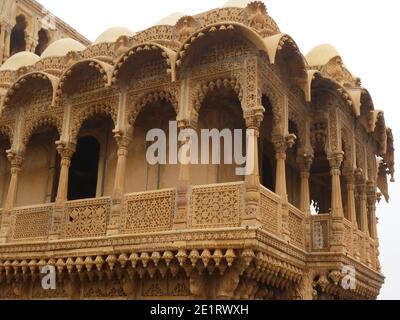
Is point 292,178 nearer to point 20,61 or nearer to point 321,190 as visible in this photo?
point 321,190

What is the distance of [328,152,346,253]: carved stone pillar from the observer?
36.3ft

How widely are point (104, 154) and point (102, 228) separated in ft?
8.31

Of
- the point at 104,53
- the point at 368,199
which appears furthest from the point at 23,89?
the point at 368,199

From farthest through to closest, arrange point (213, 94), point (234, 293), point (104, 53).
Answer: point (104, 53)
point (213, 94)
point (234, 293)

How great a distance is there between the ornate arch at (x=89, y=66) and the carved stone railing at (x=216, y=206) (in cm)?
301

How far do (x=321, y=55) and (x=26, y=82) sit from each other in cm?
649

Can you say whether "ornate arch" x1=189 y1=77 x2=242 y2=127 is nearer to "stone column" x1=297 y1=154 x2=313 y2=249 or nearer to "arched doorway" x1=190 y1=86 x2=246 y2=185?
"arched doorway" x1=190 y1=86 x2=246 y2=185

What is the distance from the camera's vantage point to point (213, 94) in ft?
36.1

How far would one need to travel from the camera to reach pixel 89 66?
11.2 metres

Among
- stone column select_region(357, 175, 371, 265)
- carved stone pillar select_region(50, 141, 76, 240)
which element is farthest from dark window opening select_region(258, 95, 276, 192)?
carved stone pillar select_region(50, 141, 76, 240)

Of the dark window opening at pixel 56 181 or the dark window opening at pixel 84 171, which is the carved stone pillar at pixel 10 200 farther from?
the dark window opening at pixel 84 171

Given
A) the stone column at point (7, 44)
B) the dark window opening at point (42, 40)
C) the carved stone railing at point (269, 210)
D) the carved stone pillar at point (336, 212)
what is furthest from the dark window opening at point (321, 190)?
the dark window opening at point (42, 40)

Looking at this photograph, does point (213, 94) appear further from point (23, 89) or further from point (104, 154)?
point (23, 89)
